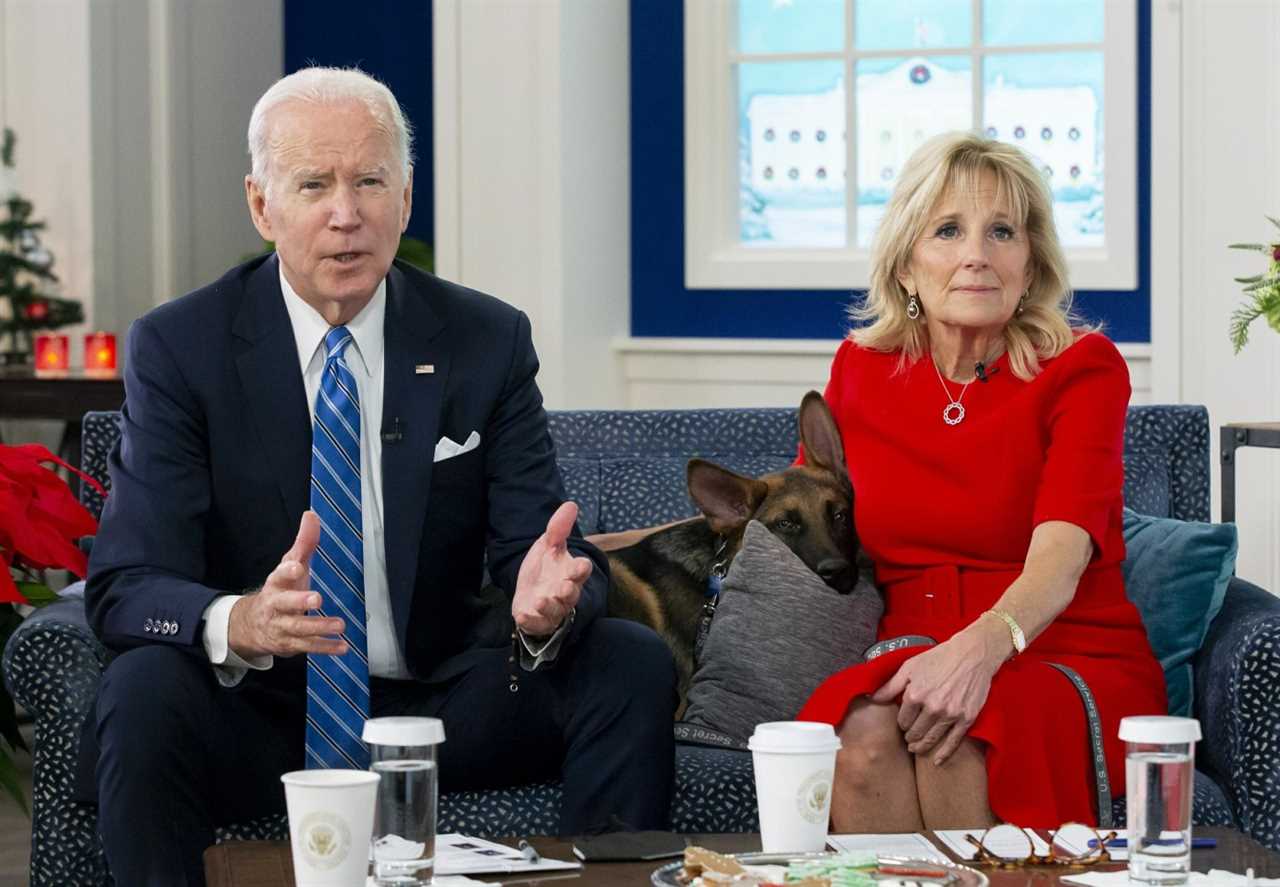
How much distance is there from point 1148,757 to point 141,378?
1.39 meters

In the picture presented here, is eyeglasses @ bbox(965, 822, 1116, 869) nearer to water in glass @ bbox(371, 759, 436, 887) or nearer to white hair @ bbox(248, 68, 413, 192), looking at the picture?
water in glass @ bbox(371, 759, 436, 887)

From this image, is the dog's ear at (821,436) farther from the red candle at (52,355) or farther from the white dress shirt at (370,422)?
the red candle at (52,355)

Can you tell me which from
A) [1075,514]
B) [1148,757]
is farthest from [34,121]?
[1148,757]

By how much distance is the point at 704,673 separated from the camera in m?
2.58

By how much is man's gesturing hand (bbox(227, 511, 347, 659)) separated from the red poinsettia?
22.8 inches

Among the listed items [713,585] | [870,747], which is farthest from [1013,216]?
[870,747]

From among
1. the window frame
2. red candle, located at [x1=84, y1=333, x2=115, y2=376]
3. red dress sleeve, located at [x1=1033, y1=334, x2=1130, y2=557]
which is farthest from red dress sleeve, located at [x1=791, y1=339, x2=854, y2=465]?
red candle, located at [x1=84, y1=333, x2=115, y2=376]

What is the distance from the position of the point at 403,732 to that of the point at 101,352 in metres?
3.69

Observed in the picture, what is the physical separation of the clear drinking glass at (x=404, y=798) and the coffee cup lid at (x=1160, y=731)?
58 cm

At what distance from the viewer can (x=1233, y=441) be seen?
3305 millimetres

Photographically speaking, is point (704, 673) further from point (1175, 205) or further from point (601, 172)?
point (601, 172)

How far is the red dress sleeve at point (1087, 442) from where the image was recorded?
2408 millimetres

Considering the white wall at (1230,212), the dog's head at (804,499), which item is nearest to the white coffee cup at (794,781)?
the dog's head at (804,499)

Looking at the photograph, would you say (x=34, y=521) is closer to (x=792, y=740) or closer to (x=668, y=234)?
(x=792, y=740)
